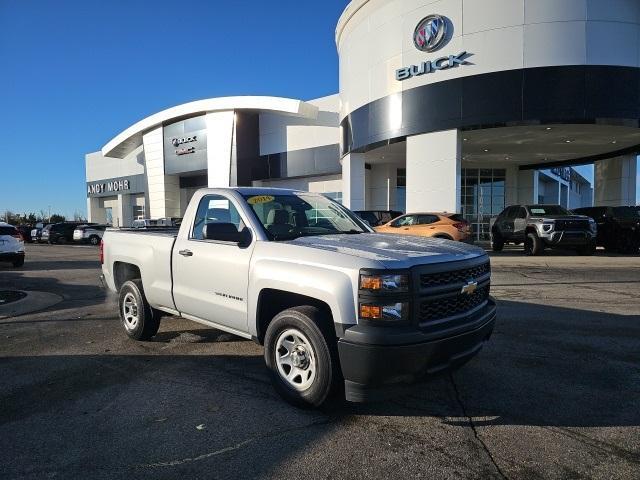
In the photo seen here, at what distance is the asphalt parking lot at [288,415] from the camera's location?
297 cm

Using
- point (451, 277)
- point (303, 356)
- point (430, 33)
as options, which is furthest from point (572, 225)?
point (303, 356)

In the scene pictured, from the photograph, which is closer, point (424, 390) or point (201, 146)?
point (424, 390)

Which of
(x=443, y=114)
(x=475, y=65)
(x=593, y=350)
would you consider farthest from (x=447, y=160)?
(x=593, y=350)

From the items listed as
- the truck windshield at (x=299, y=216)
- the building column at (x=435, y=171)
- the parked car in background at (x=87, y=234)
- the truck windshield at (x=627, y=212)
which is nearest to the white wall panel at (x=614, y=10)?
the building column at (x=435, y=171)

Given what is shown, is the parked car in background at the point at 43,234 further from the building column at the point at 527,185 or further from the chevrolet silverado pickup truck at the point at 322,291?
the chevrolet silverado pickup truck at the point at 322,291

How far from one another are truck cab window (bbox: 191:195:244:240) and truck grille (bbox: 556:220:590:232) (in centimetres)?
1463

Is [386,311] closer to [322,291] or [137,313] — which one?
[322,291]

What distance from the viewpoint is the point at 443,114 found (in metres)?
19.1

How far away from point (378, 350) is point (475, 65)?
17.7m

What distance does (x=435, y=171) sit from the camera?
19.8 meters

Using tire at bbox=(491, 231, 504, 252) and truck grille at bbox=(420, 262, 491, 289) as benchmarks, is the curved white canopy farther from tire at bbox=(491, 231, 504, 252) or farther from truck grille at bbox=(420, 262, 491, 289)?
truck grille at bbox=(420, 262, 491, 289)

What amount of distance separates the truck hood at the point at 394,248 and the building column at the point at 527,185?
2783 cm

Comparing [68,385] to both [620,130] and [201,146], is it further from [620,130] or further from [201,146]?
[201,146]

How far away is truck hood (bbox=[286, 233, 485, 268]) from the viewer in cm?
339
